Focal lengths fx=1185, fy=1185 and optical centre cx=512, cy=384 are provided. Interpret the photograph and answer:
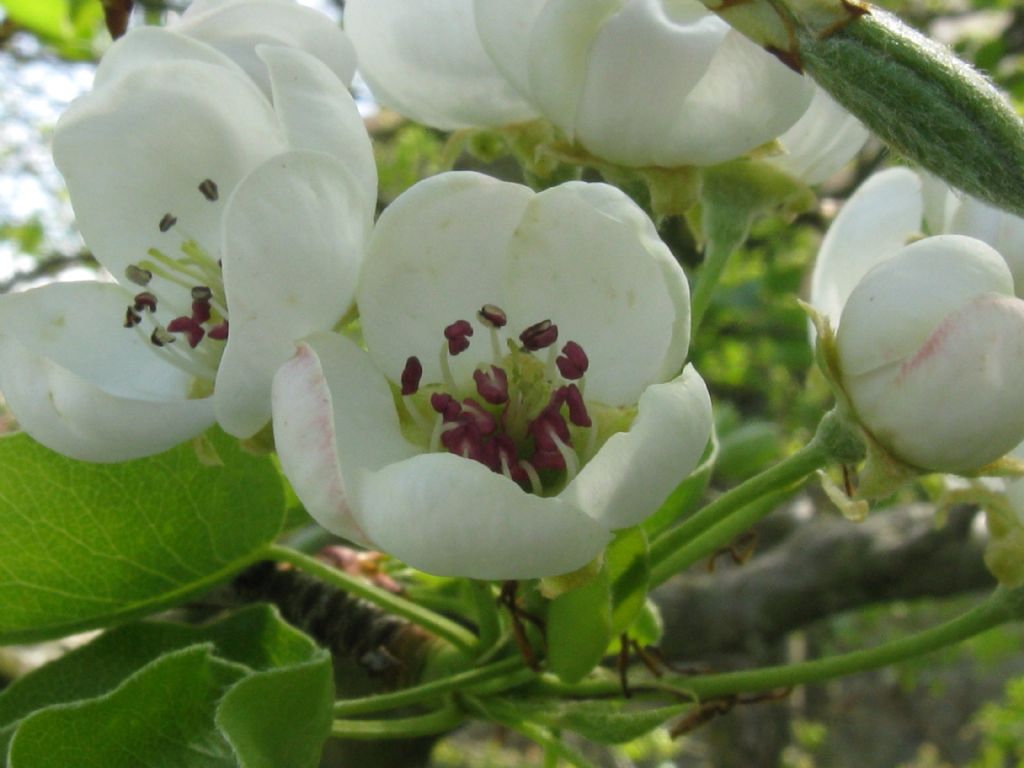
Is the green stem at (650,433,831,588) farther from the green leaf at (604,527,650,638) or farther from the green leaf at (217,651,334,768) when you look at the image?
the green leaf at (217,651,334,768)

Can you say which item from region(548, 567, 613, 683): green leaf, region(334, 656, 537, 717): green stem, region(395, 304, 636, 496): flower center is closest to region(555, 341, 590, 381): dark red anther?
region(395, 304, 636, 496): flower center

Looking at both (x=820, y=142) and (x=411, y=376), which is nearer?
(x=411, y=376)

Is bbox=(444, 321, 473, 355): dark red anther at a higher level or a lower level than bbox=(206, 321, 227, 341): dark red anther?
higher

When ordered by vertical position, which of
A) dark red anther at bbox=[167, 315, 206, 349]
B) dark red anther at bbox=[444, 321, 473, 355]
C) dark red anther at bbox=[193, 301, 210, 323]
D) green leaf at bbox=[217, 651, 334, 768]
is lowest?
green leaf at bbox=[217, 651, 334, 768]

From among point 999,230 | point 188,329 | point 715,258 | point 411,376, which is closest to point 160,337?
point 188,329

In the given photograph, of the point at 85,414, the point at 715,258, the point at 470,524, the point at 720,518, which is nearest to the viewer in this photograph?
the point at 470,524

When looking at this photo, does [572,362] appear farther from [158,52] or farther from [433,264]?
[158,52]

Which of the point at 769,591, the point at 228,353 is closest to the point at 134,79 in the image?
the point at 228,353
